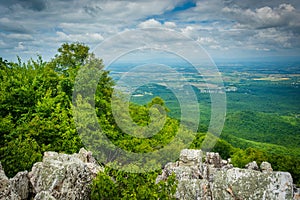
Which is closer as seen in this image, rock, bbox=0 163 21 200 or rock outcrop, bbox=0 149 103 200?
rock, bbox=0 163 21 200

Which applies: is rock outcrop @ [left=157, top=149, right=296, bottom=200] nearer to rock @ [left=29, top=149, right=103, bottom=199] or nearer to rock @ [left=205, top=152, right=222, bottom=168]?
rock @ [left=29, top=149, right=103, bottom=199]

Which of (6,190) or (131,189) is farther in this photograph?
(131,189)

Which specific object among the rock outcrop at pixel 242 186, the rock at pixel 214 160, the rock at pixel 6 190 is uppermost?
the rock at pixel 6 190

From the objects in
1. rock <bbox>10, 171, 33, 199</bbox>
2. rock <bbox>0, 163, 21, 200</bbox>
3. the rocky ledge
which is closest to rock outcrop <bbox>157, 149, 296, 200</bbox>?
the rocky ledge

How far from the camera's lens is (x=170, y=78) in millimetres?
75188

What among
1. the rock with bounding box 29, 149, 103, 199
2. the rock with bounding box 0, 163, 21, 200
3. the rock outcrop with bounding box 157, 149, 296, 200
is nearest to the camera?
the rock with bounding box 0, 163, 21, 200

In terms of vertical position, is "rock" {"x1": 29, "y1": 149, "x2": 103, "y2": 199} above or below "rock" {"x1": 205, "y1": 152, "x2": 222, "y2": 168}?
above

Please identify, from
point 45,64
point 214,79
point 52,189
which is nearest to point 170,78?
point 45,64

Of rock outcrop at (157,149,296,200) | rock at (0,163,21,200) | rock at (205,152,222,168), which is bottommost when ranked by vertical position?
rock at (205,152,222,168)

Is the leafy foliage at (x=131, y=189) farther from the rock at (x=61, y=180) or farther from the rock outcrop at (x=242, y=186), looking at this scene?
the rock outcrop at (x=242, y=186)

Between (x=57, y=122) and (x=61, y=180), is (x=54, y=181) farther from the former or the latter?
(x=57, y=122)

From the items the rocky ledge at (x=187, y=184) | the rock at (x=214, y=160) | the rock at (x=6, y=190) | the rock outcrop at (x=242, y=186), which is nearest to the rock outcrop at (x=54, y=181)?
the rocky ledge at (x=187, y=184)

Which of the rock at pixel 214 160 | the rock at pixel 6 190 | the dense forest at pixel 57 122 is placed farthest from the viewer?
the rock at pixel 214 160

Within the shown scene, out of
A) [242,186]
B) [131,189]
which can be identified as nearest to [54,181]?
[131,189]
